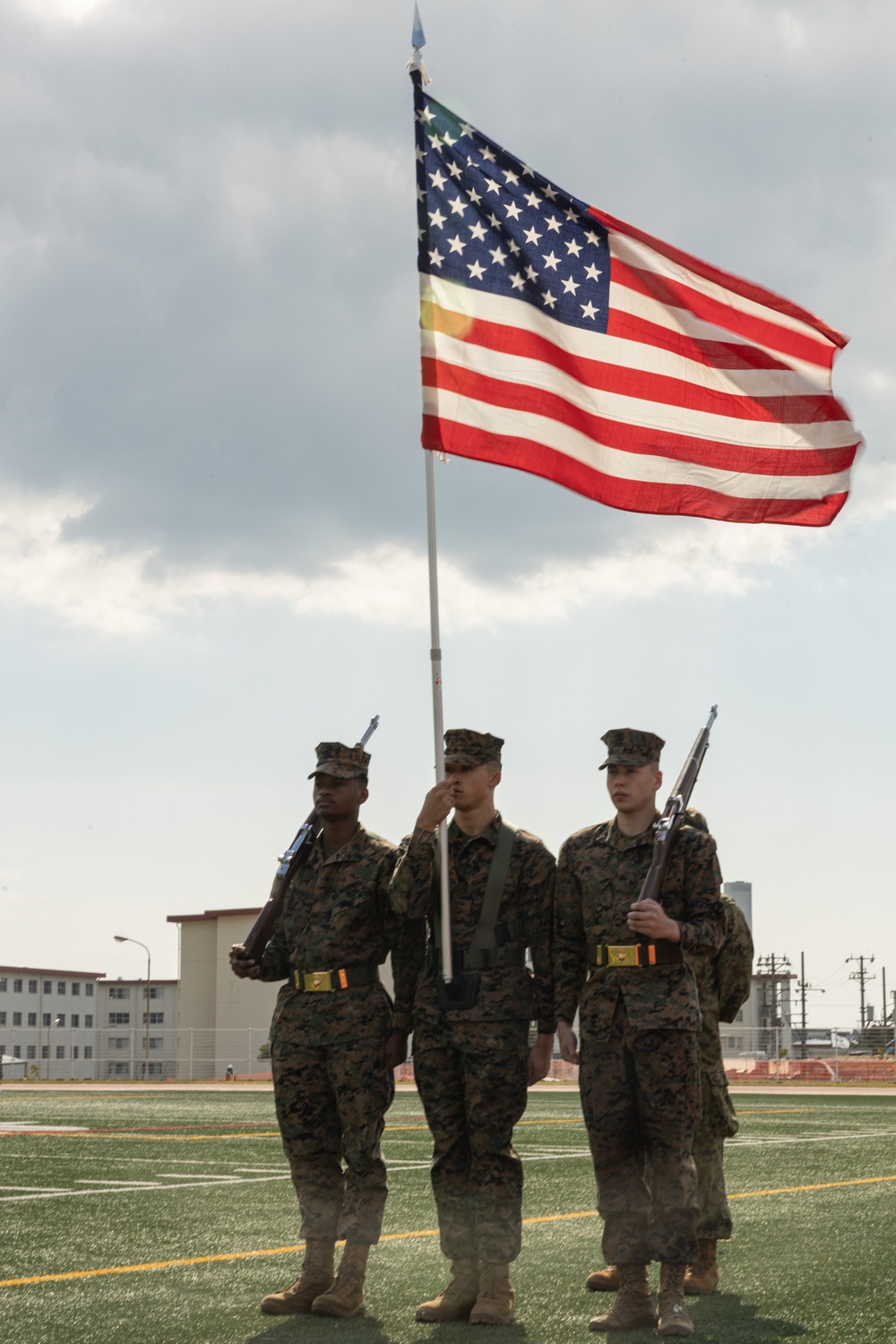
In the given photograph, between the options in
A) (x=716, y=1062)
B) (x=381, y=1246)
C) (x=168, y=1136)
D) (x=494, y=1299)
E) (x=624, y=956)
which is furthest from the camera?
(x=168, y=1136)

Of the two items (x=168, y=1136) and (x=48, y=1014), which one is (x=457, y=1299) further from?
(x=48, y=1014)

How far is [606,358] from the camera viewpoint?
23.1 ft

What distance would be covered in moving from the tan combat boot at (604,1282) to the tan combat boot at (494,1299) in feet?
1.74

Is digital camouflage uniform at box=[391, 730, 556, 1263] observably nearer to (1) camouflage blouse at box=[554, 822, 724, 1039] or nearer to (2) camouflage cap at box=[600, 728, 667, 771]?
(1) camouflage blouse at box=[554, 822, 724, 1039]

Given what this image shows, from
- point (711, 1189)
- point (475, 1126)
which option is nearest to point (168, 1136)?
point (711, 1189)

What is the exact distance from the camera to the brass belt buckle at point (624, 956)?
546 cm

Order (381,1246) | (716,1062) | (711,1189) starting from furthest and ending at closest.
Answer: (381,1246)
(716,1062)
(711,1189)

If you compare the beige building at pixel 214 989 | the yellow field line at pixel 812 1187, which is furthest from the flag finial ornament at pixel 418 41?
the beige building at pixel 214 989

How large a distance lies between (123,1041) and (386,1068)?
355 feet

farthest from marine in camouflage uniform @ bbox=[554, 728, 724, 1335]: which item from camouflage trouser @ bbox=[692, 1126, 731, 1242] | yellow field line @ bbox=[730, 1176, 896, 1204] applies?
yellow field line @ bbox=[730, 1176, 896, 1204]

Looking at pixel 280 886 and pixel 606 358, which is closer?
pixel 280 886

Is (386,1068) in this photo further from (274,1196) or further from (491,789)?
(274,1196)

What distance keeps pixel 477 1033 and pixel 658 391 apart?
3123 millimetres

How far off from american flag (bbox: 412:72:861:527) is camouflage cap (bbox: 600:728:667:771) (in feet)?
5.08
